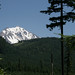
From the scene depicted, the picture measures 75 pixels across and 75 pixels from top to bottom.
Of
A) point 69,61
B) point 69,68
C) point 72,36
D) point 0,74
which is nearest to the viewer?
point 72,36

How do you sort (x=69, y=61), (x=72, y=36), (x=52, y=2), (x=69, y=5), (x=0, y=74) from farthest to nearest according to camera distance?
(x=69, y=61), (x=52, y=2), (x=69, y=5), (x=0, y=74), (x=72, y=36)

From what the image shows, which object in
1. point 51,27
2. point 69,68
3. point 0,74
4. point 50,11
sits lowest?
point 69,68

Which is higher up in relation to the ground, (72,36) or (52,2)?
(52,2)

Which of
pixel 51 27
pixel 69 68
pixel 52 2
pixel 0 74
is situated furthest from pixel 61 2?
pixel 69 68

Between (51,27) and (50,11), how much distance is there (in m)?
1.43

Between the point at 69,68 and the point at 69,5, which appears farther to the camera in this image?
the point at 69,68

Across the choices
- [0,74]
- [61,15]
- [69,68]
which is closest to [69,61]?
[69,68]

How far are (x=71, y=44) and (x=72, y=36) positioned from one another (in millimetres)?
470

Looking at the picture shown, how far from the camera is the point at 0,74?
10422 mm

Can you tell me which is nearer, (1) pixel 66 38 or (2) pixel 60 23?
(1) pixel 66 38

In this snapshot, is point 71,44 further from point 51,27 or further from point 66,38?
point 51,27

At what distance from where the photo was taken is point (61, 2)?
21.0 m

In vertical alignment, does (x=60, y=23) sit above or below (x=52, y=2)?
below

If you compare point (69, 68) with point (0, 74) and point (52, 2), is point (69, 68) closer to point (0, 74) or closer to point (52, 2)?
point (52, 2)
